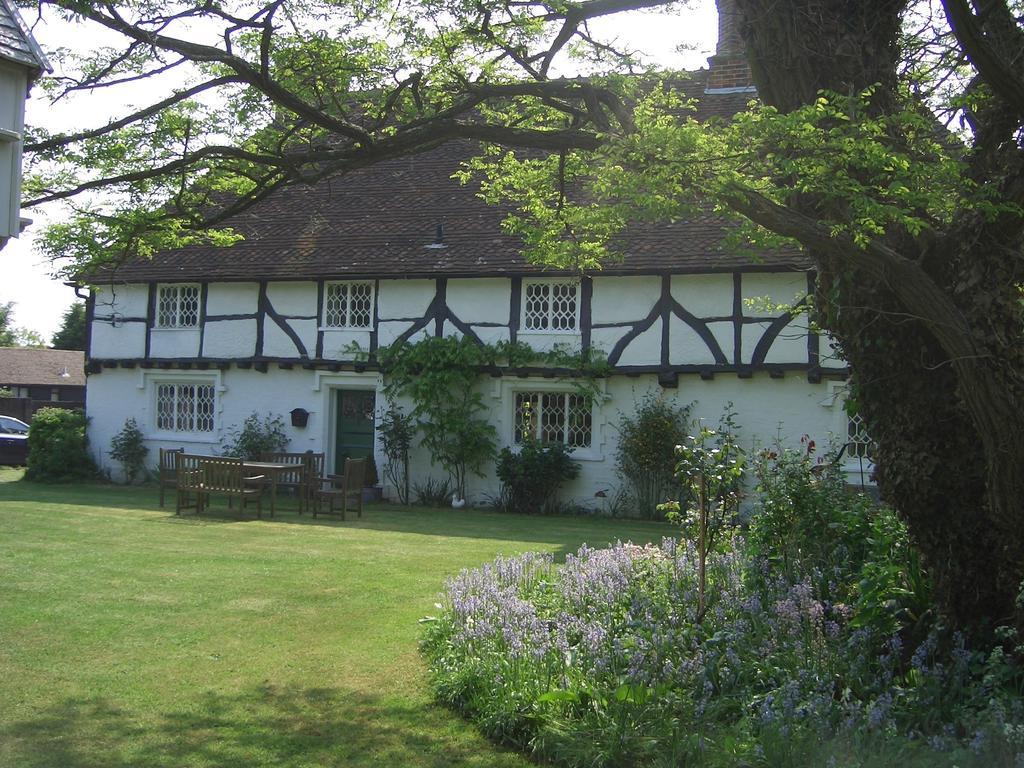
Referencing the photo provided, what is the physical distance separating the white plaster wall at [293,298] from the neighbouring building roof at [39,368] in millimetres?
33094

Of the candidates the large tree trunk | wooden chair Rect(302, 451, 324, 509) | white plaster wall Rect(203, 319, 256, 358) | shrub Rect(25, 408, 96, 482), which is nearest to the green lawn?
the large tree trunk

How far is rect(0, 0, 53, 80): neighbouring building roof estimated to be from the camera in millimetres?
7875

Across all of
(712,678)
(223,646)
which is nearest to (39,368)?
(223,646)

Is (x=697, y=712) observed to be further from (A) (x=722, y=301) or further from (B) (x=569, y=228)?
(A) (x=722, y=301)

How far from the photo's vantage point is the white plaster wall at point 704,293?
17.5 metres

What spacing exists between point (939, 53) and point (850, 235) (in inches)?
92.9

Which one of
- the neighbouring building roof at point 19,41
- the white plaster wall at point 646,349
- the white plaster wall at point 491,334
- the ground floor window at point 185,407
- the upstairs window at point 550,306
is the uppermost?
the neighbouring building roof at point 19,41

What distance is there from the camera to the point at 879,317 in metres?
6.16

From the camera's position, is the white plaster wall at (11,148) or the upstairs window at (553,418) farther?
the upstairs window at (553,418)

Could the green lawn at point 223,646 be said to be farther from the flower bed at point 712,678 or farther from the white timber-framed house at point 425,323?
the white timber-framed house at point 425,323

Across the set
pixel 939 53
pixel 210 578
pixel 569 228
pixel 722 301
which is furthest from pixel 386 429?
pixel 939 53

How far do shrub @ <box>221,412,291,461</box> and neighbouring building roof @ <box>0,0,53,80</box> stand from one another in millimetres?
12634

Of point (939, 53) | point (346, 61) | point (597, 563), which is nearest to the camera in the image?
point (939, 53)

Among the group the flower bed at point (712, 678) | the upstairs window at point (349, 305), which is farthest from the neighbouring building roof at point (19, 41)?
the upstairs window at point (349, 305)
